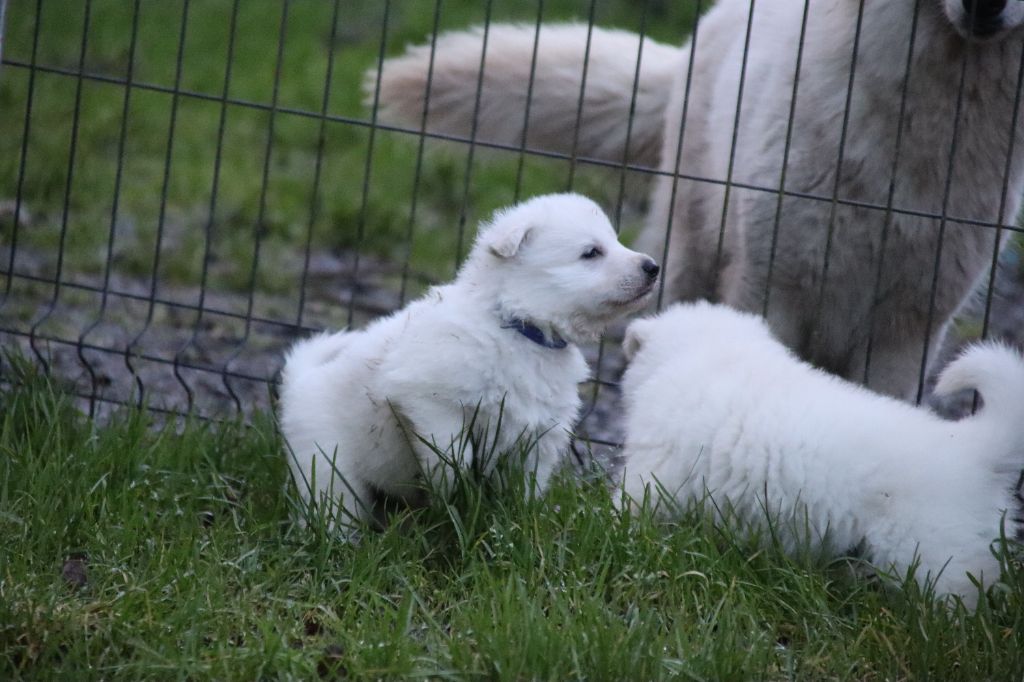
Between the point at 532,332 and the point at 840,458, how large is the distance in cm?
80

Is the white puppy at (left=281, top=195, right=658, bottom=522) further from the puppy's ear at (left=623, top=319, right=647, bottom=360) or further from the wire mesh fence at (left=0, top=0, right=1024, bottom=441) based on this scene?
the wire mesh fence at (left=0, top=0, right=1024, bottom=441)

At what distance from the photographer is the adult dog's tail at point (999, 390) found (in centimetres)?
295

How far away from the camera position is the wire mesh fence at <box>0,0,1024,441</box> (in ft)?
13.1

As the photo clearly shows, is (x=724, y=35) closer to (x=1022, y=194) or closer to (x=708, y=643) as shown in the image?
(x=1022, y=194)

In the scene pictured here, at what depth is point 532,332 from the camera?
3.22 m

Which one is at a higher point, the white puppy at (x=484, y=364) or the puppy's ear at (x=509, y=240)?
the puppy's ear at (x=509, y=240)

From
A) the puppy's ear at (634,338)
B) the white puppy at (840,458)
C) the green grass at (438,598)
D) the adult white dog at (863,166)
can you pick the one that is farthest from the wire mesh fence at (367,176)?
the green grass at (438,598)

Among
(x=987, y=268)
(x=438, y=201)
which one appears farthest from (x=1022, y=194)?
(x=438, y=201)

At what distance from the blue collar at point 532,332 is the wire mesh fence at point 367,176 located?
31.8 inches

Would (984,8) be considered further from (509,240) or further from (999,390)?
(509,240)

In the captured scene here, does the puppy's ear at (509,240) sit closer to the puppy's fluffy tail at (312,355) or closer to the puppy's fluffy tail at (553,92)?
the puppy's fluffy tail at (312,355)

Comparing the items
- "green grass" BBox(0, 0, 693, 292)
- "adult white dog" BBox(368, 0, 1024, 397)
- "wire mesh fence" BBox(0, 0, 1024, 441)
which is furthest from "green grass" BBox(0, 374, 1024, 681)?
"green grass" BBox(0, 0, 693, 292)

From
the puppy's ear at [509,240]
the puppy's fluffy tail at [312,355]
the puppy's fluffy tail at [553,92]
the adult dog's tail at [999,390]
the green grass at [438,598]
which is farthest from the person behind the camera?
the puppy's fluffy tail at [553,92]

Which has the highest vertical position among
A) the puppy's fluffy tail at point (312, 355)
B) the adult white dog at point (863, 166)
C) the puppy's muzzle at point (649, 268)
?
the adult white dog at point (863, 166)
